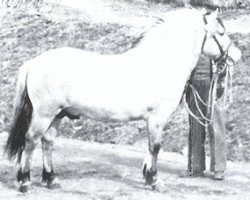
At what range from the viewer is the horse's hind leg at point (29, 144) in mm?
7363

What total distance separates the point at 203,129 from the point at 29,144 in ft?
9.19

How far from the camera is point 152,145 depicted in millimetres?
7660

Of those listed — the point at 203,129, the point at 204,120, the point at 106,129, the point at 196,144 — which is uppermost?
the point at 204,120

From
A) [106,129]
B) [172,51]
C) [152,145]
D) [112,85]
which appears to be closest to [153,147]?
[152,145]

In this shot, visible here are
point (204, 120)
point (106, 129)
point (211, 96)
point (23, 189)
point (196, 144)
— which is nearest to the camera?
point (23, 189)

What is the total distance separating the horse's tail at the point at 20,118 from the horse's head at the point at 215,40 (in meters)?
2.31

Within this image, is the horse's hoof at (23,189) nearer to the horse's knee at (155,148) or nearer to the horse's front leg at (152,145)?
the horse's front leg at (152,145)

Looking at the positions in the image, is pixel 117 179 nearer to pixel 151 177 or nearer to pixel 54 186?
pixel 151 177

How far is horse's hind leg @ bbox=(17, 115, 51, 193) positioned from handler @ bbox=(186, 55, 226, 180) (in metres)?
2.36

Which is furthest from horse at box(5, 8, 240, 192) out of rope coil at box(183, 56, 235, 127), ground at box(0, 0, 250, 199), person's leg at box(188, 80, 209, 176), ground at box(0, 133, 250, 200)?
person's leg at box(188, 80, 209, 176)

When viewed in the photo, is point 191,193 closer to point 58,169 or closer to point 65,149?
point 58,169

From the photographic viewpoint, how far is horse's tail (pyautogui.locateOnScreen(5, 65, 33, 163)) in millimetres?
7500

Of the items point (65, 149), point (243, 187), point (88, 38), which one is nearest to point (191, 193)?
point (243, 187)

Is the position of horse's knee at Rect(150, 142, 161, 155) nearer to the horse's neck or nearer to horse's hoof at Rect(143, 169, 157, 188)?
horse's hoof at Rect(143, 169, 157, 188)
